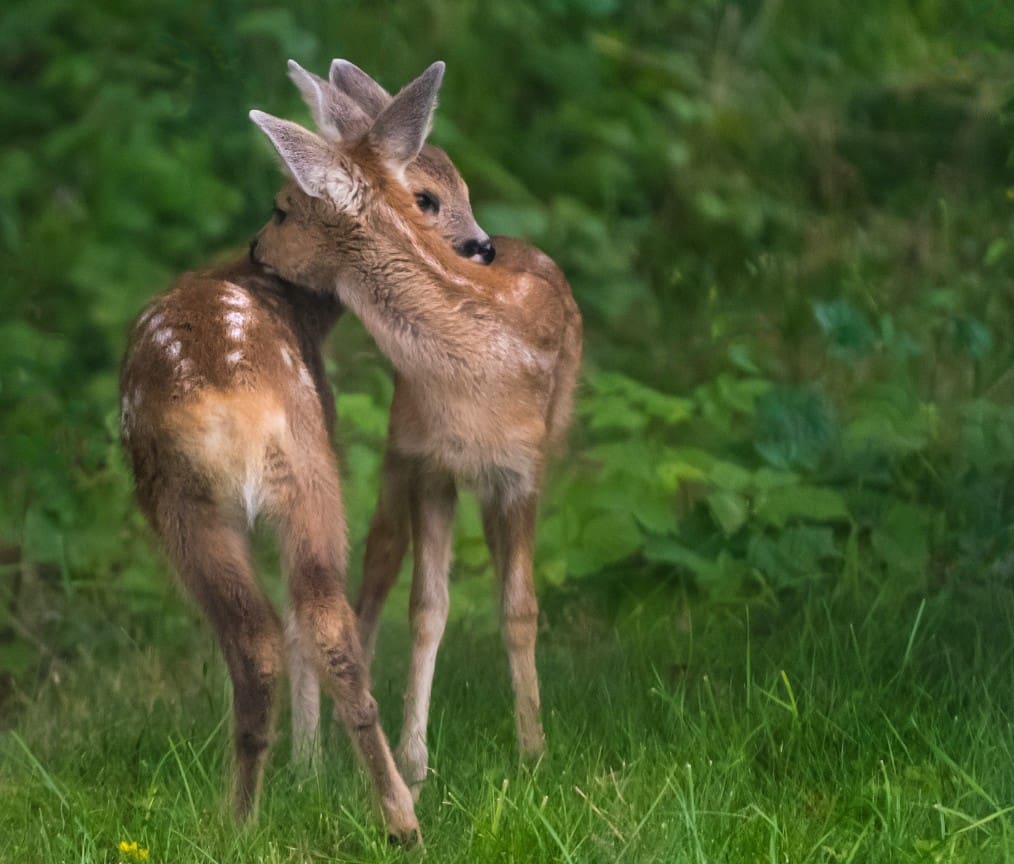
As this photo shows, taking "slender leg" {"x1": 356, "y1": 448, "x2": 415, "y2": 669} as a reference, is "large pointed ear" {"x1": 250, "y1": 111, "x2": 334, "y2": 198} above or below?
above

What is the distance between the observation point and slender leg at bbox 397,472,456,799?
173 inches

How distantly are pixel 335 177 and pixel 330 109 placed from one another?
56cm

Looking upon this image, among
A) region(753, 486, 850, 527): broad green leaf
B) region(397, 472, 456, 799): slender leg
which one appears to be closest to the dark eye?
region(397, 472, 456, 799): slender leg

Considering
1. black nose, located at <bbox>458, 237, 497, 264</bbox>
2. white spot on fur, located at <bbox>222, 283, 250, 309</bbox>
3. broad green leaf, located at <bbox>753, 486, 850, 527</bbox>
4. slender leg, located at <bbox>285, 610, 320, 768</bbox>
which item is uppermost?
white spot on fur, located at <bbox>222, 283, 250, 309</bbox>

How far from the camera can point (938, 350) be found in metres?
6.48

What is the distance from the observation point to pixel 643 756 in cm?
387

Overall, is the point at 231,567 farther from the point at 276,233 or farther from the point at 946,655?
the point at 946,655

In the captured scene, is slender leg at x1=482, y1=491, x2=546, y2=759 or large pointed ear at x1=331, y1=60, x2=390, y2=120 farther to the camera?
large pointed ear at x1=331, y1=60, x2=390, y2=120

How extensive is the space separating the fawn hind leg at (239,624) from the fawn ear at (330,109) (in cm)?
129

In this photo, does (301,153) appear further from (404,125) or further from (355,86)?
(355,86)

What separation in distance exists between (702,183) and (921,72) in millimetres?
1300

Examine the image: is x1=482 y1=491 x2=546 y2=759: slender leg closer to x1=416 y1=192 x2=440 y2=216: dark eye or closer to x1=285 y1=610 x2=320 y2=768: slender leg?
x1=285 y1=610 x2=320 y2=768: slender leg

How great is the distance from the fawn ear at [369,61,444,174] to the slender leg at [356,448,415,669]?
2.83ft

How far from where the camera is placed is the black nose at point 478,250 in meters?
4.84
